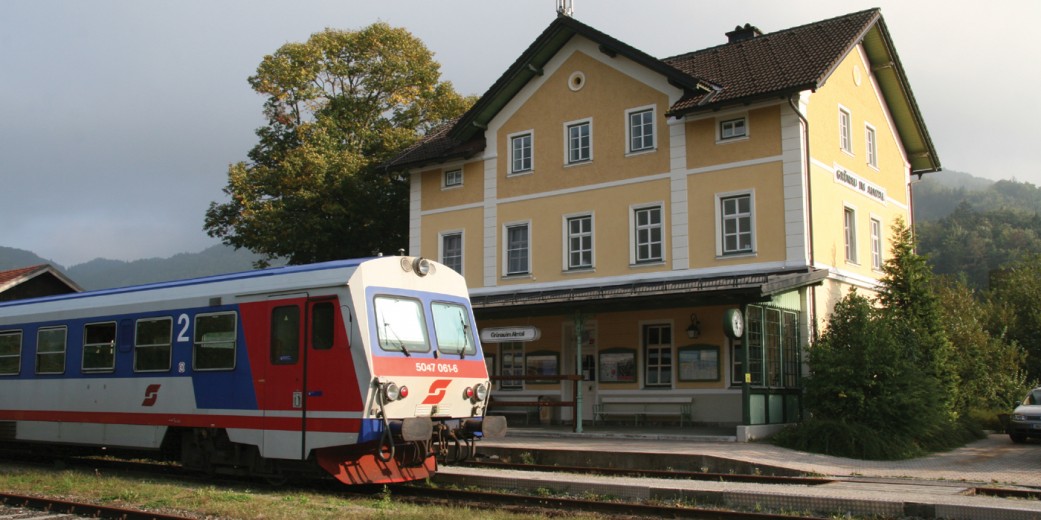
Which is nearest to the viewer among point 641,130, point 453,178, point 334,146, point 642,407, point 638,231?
point 642,407

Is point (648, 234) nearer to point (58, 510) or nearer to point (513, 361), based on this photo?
point (513, 361)

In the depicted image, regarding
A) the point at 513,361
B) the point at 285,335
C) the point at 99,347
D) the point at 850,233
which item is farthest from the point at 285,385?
the point at 850,233

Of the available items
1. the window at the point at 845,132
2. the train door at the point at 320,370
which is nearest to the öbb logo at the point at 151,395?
the train door at the point at 320,370

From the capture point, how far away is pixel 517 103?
80.0ft

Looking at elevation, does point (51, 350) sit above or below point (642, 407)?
above

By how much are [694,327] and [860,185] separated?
20.6 feet

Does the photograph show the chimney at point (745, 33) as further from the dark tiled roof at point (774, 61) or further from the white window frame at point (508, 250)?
the white window frame at point (508, 250)

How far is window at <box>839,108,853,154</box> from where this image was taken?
2242 centimetres

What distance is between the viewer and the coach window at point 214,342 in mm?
11750

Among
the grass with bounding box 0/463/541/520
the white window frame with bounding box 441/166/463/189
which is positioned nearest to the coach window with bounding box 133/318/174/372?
the grass with bounding box 0/463/541/520

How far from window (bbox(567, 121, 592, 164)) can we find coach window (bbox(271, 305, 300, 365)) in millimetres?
12881

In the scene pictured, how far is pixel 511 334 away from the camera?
66.4 feet

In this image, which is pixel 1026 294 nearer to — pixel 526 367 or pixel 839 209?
pixel 839 209

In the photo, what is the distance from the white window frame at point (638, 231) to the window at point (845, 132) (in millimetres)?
4757
